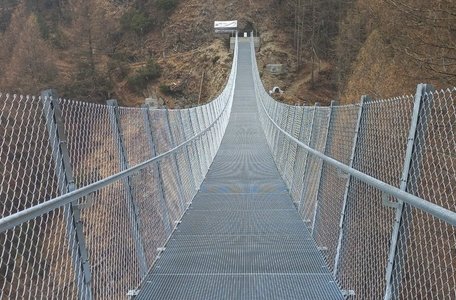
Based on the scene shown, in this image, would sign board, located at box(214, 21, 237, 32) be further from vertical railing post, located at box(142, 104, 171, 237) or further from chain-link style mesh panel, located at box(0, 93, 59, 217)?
chain-link style mesh panel, located at box(0, 93, 59, 217)

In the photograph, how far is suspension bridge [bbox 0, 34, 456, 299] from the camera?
241 centimetres

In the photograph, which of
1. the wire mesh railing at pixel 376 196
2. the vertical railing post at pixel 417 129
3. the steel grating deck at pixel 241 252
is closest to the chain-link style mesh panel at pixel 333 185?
the wire mesh railing at pixel 376 196

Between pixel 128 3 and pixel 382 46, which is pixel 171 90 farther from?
pixel 382 46

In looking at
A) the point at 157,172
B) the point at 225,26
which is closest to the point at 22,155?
the point at 157,172

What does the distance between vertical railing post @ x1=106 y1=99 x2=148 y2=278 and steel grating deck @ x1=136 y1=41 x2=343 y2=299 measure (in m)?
0.27

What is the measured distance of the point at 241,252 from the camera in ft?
15.3

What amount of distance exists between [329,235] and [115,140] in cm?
222

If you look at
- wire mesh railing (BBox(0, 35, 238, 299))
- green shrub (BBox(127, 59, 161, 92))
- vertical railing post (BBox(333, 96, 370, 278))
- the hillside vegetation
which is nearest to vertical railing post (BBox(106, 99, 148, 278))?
wire mesh railing (BBox(0, 35, 238, 299))

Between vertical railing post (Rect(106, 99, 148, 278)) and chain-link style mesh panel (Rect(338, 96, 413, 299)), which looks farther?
chain-link style mesh panel (Rect(338, 96, 413, 299))

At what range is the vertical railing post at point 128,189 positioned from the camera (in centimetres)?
339

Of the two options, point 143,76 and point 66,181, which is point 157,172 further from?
point 143,76

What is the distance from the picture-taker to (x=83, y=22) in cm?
4538

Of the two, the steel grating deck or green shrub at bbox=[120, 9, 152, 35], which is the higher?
green shrub at bbox=[120, 9, 152, 35]

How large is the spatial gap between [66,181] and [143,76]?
1639 inches
